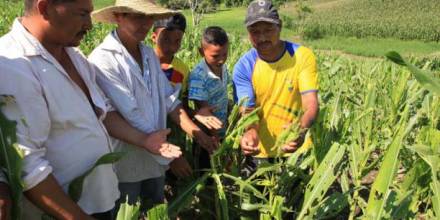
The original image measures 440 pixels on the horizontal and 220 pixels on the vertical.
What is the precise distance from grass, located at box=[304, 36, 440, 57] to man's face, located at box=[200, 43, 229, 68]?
20468 mm

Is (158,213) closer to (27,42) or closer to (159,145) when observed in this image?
(159,145)

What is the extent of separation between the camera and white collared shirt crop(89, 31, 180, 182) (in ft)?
5.74

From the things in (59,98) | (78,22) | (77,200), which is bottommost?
(77,200)

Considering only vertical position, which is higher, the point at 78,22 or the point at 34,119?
the point at 78,22

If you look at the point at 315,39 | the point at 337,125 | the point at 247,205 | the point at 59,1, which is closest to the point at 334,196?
the point at 247,205

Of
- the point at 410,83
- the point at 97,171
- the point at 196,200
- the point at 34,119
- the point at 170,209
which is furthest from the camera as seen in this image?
the point at 410,83

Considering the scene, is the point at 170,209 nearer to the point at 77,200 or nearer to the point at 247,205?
the point at 247,205

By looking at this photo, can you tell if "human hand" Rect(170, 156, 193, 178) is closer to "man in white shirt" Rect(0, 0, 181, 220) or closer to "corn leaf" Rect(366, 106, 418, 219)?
"man in white shirt" Rect(0, 0, 181, 220)

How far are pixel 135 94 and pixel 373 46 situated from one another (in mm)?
25691

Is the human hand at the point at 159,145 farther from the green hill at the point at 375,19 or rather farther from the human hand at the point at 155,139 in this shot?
the green hill at the point at 375,19

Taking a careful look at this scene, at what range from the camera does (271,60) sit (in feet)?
7.76

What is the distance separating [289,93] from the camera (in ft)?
7.72

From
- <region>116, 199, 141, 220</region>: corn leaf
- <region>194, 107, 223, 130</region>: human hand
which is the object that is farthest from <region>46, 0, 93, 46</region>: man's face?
<region>194, 107, 223, 130</region>: human hand

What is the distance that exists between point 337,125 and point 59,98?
4.81 feet
